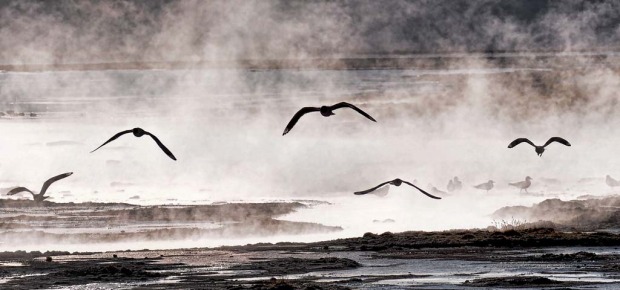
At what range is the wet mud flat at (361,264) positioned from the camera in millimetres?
31344

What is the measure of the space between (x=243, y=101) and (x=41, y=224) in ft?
142

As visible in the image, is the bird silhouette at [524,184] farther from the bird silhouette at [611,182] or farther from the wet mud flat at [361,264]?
the wet mud flat at [361,264]

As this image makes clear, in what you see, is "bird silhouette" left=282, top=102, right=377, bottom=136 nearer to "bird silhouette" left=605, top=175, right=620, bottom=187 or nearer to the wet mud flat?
the wet mud flat

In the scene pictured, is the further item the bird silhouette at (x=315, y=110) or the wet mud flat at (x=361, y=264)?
the bird silhouette at (x=315, y=110)

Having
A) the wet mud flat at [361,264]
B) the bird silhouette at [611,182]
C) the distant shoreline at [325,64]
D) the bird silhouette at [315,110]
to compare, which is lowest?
the wet mud flat at [361,264]

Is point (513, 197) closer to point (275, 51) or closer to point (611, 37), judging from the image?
point (611, 37)

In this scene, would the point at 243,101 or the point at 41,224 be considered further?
the point at 243,101

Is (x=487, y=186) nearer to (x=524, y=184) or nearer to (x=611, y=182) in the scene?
(x=524, y=184)

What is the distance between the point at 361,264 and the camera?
114 feet

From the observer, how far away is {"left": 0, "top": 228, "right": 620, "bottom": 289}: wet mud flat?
31344mm

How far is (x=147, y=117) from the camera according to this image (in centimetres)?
7650

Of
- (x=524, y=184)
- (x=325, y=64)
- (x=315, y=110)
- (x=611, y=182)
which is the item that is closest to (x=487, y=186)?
(x=524, y=184)

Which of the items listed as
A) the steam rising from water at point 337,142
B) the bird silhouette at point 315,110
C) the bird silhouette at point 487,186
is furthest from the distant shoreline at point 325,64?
the bird silhouette at point 315,110

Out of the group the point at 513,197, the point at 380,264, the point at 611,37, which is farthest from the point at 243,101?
the point at 611,37
